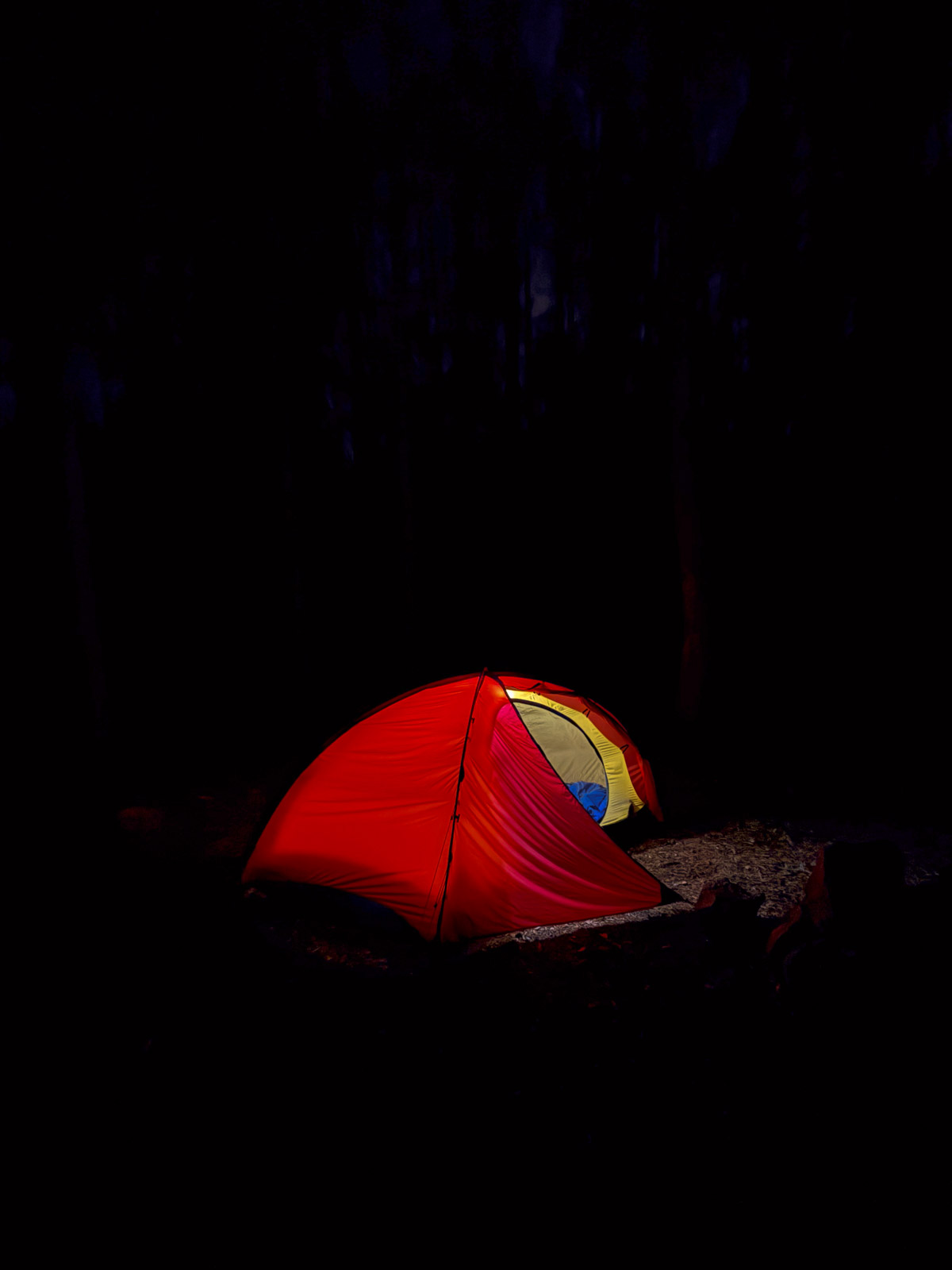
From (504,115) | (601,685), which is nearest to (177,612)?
(601,685)

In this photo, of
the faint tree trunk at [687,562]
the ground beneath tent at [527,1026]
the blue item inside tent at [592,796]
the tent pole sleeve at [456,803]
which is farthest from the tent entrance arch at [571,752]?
the faint tree trunk at [687,562]

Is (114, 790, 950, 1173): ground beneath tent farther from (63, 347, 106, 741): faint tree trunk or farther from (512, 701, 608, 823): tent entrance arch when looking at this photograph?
(63, 347, 106, 741): faint tree trunk

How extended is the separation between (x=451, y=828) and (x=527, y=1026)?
1.13 metres

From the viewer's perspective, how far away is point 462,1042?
113 inches

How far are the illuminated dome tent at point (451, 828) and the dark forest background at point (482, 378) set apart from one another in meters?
2.46

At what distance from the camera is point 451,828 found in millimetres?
3709

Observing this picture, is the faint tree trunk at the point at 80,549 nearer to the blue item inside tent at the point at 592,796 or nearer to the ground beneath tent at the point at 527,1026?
the ground beneath tent at the point at 527,1026

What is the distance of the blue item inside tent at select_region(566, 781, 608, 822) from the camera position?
5.13m

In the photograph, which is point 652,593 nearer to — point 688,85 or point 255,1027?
point 688,85

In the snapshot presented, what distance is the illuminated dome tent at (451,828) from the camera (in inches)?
144

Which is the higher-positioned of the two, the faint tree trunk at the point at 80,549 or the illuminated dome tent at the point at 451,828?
the faint tree trunk at the point at 80,549

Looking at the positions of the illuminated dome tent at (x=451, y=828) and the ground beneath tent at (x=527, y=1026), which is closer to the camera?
the ground beneath tent at (x=527, y=1026)

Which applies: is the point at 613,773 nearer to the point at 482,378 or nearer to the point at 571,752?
the point at 571,752

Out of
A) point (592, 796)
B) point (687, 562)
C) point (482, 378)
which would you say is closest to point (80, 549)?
point (592, 796)
